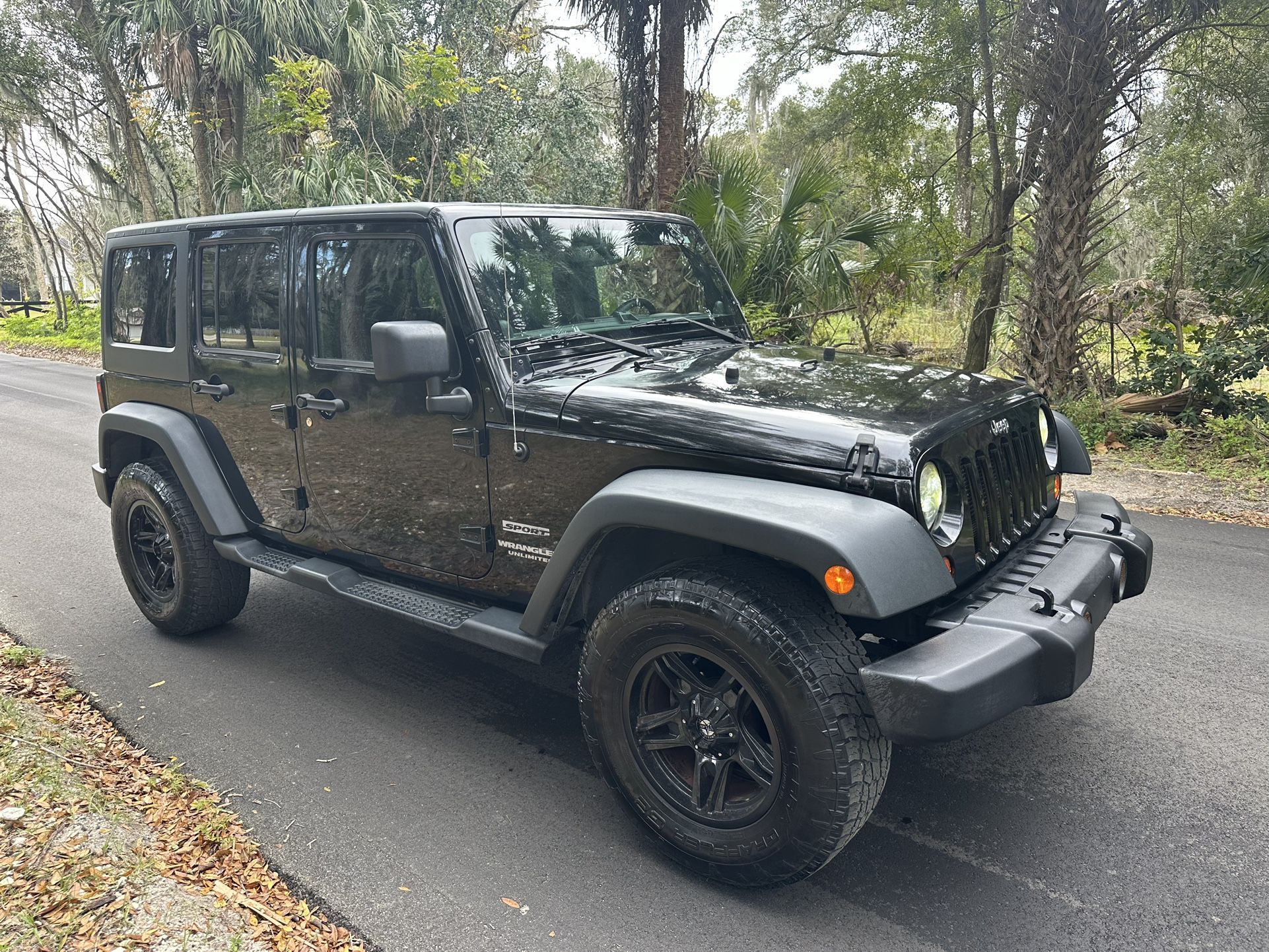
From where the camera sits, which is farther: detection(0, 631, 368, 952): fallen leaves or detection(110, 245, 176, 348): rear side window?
detection(110, 245, 176, 348): rear side window

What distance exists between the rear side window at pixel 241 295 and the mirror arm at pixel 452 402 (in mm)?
1107

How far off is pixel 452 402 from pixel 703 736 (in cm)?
143

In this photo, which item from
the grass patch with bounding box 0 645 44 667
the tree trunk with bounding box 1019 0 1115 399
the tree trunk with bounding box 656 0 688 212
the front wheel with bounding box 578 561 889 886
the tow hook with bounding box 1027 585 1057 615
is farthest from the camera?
the tree trunk with bounding box 656 0 688 212

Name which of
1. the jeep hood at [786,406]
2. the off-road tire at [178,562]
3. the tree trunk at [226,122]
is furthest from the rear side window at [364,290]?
the tree trunk at [226,122]

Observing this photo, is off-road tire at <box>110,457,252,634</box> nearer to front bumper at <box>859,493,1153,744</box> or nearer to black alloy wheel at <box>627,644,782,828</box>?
black alloy wheel at <box>627,644,782,828</box>

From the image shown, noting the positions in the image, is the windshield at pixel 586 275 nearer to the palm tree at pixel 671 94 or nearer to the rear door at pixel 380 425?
the rear door at pixel 380 425

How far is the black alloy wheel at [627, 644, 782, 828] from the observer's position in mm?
2643

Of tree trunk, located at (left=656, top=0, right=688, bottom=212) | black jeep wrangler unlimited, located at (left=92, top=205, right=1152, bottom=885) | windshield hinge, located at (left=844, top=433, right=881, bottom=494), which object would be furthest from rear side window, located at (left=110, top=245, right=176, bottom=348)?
tree trunk, located at (left=656, top=0, right=688, bottom=212)

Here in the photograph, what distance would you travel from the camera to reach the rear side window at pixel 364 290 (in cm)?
345

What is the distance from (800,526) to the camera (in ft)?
7.84

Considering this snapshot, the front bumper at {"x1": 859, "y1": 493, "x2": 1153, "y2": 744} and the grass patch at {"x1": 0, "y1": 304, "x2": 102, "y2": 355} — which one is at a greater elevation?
the grass patch at {"x1": 0, "y1": 304, "x2": 102, "y2": 355}

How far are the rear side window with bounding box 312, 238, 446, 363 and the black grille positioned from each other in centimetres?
192

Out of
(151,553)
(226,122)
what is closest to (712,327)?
(151,553)

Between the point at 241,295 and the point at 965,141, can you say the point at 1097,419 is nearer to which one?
the point at 965,141
